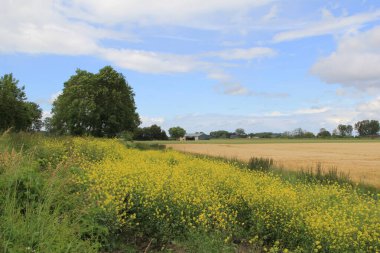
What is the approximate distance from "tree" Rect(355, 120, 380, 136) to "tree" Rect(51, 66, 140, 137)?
12444cm

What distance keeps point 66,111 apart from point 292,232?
44138mm

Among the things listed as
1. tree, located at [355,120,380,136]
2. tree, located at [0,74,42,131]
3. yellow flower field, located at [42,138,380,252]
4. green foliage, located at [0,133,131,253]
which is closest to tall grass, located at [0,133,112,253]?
green foliage, located at [0,133,131,253]

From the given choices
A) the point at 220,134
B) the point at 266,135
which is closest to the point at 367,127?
the point at 266,135

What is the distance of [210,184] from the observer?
28.3 ft

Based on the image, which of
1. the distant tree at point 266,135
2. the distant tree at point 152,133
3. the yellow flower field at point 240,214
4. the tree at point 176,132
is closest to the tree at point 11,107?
the yellow flower field at point 240,214

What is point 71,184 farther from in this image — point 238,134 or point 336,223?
point 238,134

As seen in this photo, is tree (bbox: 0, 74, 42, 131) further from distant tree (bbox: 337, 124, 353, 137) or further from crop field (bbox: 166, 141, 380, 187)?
distant tree (bbox: 337, 124, 353, 137)

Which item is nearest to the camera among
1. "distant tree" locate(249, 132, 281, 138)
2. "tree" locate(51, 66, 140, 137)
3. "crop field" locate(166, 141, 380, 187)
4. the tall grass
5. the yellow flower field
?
the tall grass

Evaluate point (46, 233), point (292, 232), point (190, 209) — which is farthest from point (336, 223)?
point (46, 233)

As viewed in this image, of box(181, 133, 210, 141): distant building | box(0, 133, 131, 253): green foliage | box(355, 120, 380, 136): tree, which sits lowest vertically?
box(0, 133, 131, 253): green foliage

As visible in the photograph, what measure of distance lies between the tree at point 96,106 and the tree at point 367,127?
124436 millimetres

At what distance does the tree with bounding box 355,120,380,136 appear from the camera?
147550 millimetres

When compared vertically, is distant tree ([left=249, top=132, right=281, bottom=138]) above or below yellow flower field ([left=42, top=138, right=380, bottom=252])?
above

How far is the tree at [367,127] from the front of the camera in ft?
484
